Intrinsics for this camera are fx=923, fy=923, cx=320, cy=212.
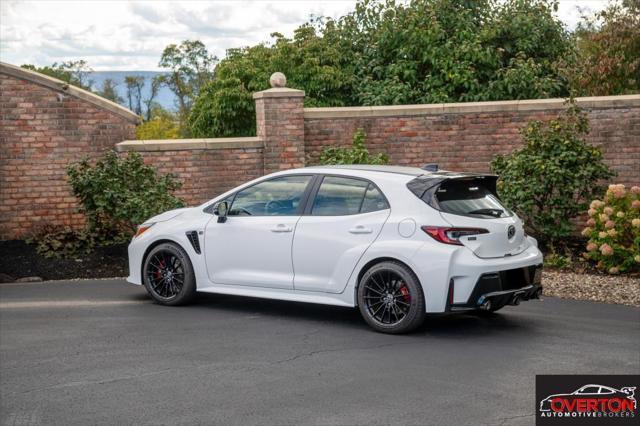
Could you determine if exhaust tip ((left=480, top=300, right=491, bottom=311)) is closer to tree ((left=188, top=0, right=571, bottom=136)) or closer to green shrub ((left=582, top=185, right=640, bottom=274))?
green shrub ((left=582, top=185, right=640, bottom=274))

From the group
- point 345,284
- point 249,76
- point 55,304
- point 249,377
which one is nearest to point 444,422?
point 249,377

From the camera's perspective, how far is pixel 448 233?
8367 millimetres

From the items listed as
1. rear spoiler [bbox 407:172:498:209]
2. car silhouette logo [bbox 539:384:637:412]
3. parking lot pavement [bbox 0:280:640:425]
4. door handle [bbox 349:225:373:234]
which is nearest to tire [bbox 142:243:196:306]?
parking lot pavement [bbox 0:280:640:425]

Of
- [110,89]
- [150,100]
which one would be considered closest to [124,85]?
[110,89]

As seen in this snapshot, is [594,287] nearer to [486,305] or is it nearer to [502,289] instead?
[502,289]

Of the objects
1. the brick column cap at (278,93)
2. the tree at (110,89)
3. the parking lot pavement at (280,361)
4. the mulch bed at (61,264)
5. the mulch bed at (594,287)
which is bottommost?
the mulch bed at (594,287)

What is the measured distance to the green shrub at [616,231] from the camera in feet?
40.2

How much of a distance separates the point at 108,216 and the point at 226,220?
495 centimetres

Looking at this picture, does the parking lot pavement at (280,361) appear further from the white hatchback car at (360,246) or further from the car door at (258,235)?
the car door at (258,235)

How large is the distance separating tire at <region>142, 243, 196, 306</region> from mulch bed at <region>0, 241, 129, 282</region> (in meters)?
2.67

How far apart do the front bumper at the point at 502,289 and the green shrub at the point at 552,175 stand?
485 cm

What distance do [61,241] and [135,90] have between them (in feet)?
174

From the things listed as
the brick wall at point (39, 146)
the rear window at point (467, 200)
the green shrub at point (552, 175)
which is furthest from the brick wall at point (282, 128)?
the rear window at point (467, 200)

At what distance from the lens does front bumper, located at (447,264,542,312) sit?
8273mm
